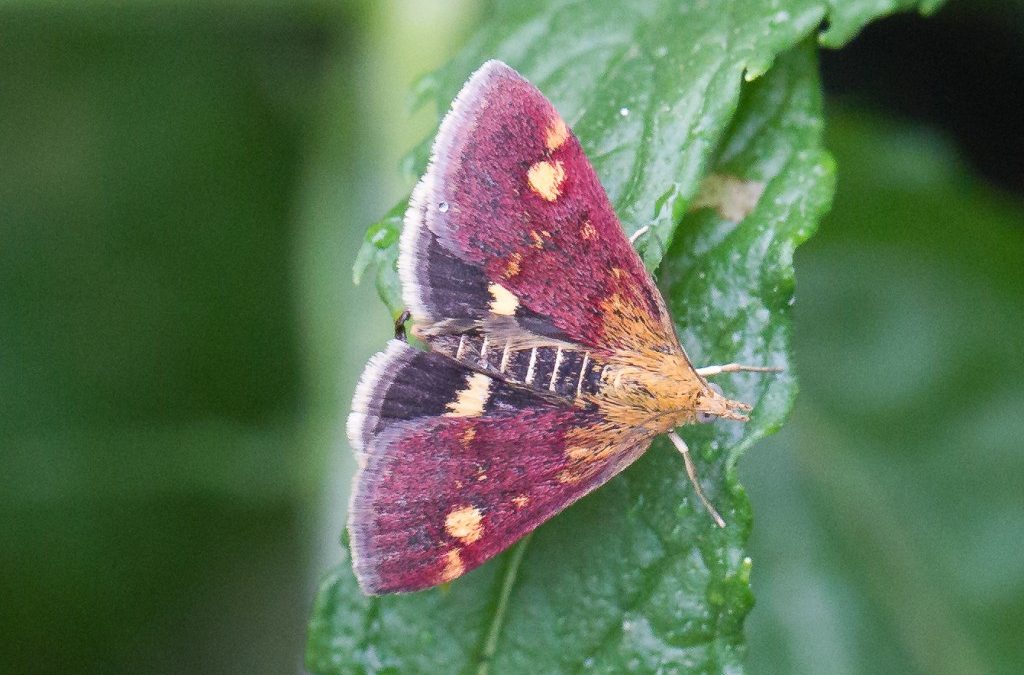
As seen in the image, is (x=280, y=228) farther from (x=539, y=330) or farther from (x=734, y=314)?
(x=734, y=314)

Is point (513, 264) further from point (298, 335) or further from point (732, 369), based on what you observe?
point (298, 335)

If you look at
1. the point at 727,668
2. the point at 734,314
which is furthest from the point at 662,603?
the point at 734,314

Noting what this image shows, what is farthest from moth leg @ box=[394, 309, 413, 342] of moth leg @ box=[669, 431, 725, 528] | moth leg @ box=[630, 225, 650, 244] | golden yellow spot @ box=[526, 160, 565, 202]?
moth leg @ box=[669, 431, 725, 528]

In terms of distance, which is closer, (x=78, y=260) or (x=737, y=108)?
(x=737, y=108)

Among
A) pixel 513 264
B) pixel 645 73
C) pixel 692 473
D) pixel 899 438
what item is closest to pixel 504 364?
pixel 513 264

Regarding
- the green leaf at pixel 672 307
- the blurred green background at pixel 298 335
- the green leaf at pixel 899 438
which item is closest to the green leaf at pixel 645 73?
the green leaf at pixel 672 307

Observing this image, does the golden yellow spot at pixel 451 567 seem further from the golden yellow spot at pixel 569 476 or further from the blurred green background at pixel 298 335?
the blurred green background at pixel 298 335
